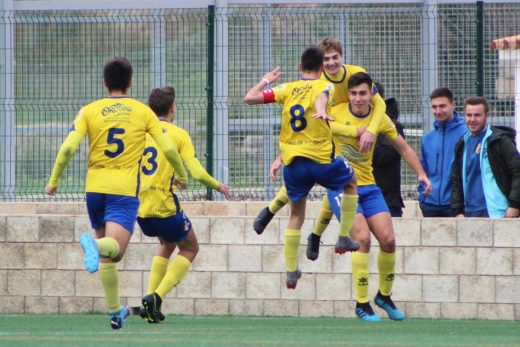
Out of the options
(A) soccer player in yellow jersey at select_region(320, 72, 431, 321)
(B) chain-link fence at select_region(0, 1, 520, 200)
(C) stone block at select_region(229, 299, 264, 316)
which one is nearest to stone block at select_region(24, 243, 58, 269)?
(B) chain-link fence at select_region(0, 1, 520, 200)

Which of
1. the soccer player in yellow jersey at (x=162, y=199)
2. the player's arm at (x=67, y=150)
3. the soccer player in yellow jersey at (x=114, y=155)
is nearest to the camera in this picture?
the player's arm at (x=67, y=150)

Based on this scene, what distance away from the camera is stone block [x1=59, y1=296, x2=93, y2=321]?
15.8 m

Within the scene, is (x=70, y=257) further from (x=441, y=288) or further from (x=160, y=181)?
(x=441, y=288)

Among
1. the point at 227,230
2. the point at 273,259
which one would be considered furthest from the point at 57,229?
the point at 273,259

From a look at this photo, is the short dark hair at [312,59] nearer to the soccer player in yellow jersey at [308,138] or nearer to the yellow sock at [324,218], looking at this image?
the soccer player in yellow jersey at [308,138]

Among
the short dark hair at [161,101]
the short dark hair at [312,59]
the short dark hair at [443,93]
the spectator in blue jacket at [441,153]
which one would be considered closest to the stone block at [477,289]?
the spectator in blue jacket at [441,153]

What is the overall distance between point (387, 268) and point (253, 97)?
90.0 inches

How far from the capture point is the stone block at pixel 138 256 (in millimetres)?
15758

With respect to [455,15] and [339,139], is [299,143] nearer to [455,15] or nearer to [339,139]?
[339,139]

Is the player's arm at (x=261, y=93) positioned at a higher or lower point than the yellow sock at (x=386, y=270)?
higher

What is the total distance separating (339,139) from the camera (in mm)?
13523

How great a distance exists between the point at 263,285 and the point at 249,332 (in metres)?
3.48

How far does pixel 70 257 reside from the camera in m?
15.8

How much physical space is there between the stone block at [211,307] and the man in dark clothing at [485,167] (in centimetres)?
271
